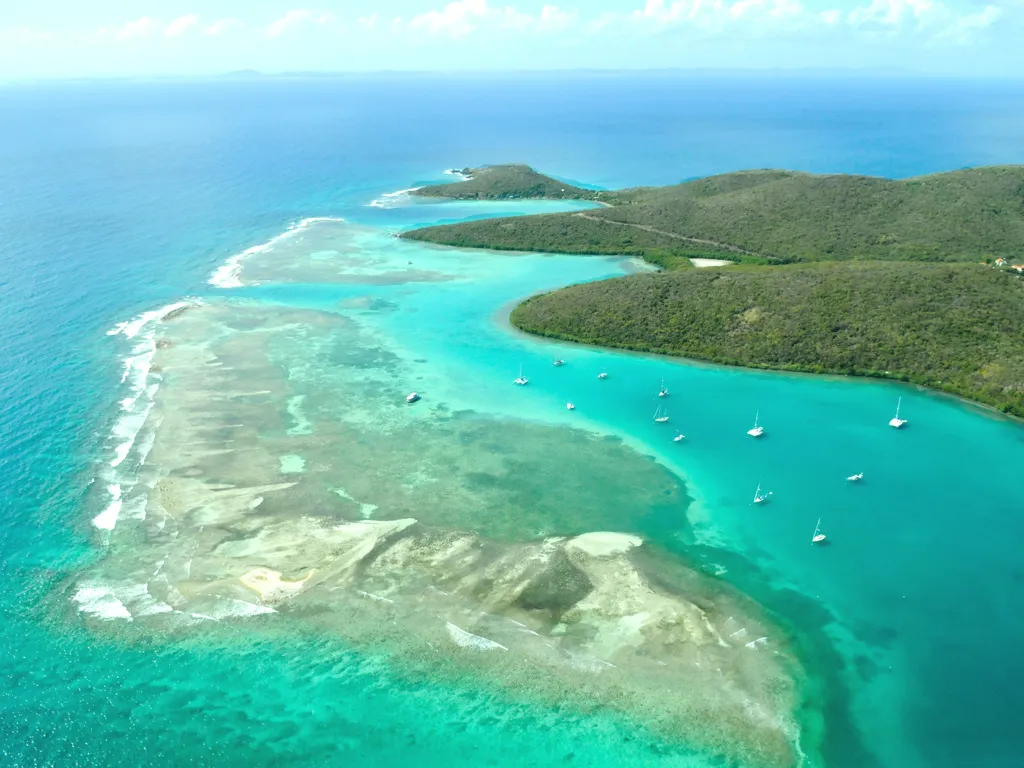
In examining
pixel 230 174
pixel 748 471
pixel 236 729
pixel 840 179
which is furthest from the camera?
pixel 230 174

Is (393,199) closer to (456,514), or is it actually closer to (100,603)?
(456,514)

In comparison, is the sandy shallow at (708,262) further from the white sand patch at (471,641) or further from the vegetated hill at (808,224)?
the white sand patch at (471,641)

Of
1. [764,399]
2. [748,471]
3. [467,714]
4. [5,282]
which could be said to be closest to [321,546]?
[467,714]

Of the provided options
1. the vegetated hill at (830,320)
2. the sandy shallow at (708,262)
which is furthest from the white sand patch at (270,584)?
the sandy shallow at (708,262)

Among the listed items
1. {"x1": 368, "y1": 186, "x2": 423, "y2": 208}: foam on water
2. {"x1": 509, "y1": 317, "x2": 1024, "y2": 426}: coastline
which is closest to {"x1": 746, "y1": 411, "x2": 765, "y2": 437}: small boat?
{"x1": 509, "y1": 317, "x2": 1024, "y2": 426}: coastline

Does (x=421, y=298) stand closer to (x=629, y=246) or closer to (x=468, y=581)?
(x=629, y=246)
